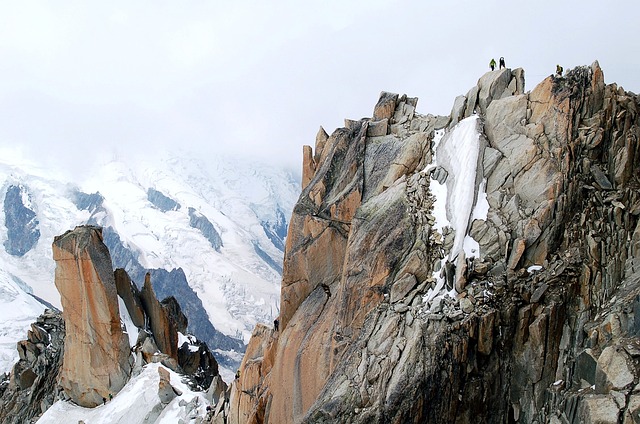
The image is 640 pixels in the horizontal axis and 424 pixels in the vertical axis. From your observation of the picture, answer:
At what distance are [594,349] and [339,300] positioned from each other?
1132 cm

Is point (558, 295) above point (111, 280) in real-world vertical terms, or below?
above

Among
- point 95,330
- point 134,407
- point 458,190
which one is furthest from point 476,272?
point 95,330

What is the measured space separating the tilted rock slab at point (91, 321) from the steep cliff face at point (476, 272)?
19.9 metres

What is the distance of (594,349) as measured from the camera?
74.8 feet

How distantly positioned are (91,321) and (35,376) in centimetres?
1412

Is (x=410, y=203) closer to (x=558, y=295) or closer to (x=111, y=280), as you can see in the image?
(x=558, y=295)

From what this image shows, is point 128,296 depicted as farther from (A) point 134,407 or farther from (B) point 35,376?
(B) point 35,376

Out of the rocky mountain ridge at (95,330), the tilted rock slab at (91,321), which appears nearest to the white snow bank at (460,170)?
the rocky mountain ridge at (95,330)

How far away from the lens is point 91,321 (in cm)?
4888

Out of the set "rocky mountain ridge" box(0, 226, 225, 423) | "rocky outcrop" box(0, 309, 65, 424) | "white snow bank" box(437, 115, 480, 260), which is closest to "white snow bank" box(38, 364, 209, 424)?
"rocky mountain ridge" box(0, 226, 225, 423)

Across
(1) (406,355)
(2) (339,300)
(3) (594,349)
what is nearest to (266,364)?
(2) (339,300)

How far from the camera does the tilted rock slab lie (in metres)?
48.7

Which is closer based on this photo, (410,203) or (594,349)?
(594,349)

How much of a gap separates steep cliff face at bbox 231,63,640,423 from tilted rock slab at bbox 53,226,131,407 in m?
19.9
